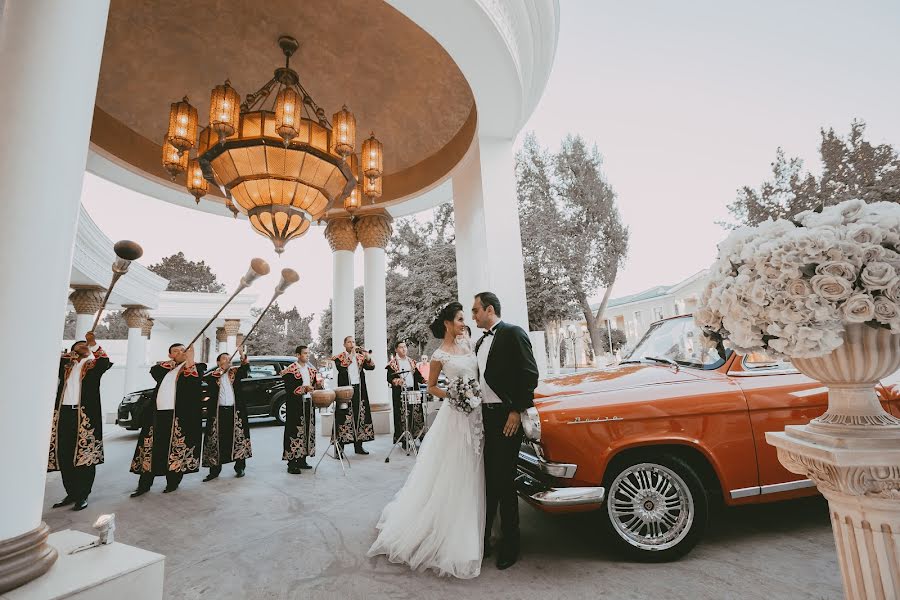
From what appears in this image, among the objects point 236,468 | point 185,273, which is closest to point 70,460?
point 236,468

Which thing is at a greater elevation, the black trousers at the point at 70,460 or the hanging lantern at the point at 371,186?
the hanging lantern at the point at 371,186

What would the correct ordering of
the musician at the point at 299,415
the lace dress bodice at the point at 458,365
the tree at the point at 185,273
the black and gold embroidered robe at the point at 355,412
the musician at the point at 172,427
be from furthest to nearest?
the tree at the point at 185,273 → the black and gold embroidered robe at the point at 355,412 → the musician at the point at 299,415 → the musician at the point at 172,427 → the lace dress bodice at the point at 458,365

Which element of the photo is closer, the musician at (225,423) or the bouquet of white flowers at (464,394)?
the bouquet of white flowers at (464,394)

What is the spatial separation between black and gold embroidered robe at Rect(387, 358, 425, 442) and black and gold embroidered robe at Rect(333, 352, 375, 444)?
69cm

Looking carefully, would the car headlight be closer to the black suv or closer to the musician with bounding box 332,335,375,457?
the musician with bounding box 332,335,375,457

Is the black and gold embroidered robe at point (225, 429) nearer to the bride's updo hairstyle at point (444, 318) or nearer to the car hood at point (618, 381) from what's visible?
the bride's updo hairstyle at point (444, 318)

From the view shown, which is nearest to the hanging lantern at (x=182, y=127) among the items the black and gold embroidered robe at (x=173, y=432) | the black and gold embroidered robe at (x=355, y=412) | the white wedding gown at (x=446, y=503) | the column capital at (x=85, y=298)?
the black and gold embroidered robe at (x=173, y=432)

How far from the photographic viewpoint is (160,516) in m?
4.45

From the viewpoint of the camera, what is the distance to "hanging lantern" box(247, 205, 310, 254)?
15.5 feet

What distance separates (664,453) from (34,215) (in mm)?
3840

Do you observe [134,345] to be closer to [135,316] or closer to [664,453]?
[135,316]

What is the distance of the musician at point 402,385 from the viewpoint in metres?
7.88

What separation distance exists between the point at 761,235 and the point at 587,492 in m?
2.03

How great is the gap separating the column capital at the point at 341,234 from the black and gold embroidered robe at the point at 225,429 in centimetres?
398
